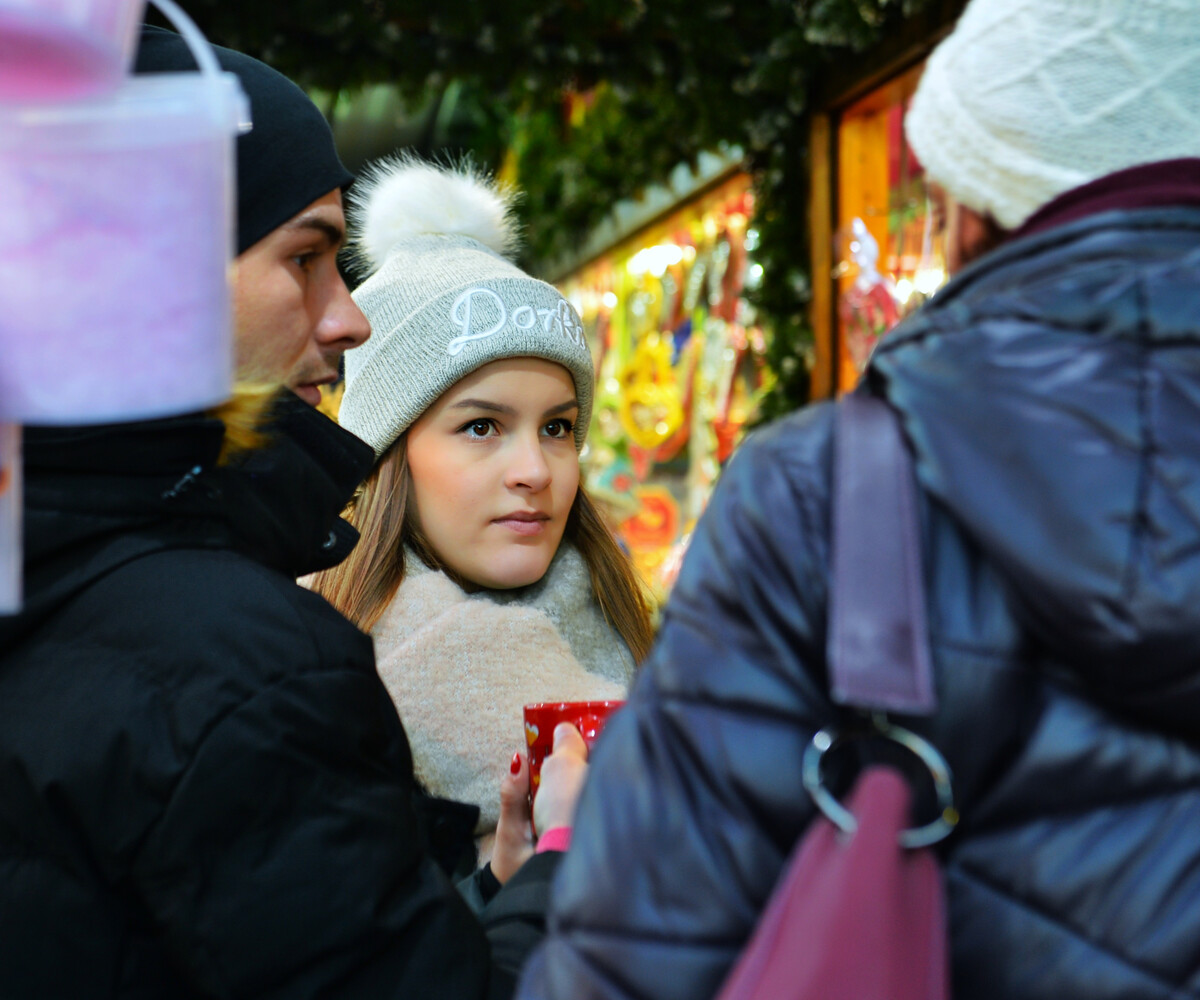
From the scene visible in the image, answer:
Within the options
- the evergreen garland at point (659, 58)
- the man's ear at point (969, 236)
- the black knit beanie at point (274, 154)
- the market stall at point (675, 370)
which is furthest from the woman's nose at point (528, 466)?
the market stall at point (675, 370)

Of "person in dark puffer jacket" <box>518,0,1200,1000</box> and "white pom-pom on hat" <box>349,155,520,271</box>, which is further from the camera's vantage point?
"white pom-pom on hat" <box>349,155,520,271</box>

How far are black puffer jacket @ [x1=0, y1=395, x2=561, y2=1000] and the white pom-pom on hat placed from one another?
1114 millimetres

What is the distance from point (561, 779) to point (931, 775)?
59cm

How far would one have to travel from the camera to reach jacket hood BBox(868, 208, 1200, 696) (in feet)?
2.08

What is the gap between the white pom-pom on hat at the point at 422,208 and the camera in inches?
78.9

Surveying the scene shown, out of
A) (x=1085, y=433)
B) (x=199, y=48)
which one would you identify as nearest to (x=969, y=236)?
(x=1085, y=433)

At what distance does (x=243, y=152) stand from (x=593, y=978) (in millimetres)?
843

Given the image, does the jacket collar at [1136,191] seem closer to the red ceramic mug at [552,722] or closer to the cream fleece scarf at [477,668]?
the red ceramic mug at [552,722]

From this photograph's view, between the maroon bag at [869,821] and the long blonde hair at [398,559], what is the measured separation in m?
1.11

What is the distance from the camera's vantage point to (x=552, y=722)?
127cm

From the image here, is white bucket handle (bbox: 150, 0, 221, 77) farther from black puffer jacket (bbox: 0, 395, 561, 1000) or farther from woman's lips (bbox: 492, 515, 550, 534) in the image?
woman's lips (bbox: 492, 515, 550, 534)

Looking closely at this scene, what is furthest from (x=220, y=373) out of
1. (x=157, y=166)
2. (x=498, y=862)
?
(x=498, y=862)

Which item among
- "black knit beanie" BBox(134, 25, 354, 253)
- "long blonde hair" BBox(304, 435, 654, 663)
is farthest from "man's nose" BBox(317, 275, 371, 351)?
"long blonde hair" BBox(304, 435, 654, 663)

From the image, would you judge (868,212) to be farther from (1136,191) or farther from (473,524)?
(1136,191)
